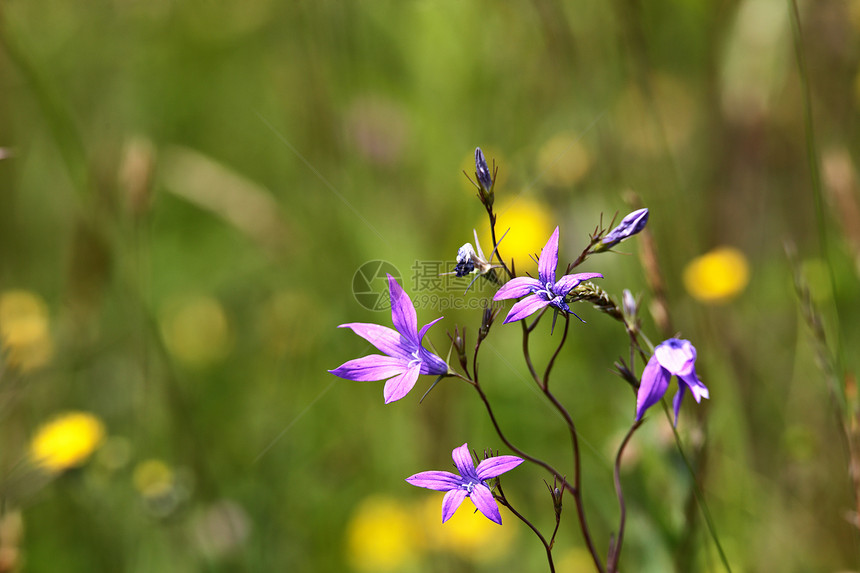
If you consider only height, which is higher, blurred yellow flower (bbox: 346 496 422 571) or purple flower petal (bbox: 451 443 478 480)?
purple flower petal (bbox: 451 443 478 480)

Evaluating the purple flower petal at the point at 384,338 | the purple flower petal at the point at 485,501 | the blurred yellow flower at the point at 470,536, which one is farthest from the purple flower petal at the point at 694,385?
the blurred yellow flower at the point at 470,536

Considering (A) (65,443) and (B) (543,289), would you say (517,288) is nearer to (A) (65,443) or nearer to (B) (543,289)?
(B) (543,289)

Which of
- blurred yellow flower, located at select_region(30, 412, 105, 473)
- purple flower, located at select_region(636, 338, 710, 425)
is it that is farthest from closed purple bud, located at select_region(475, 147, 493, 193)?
blurred yellow flower, located at select_region(30, 412, 105, 473)

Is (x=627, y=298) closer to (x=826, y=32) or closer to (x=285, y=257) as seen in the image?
(x=285, y=257)

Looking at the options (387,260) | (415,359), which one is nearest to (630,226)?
(415,359)

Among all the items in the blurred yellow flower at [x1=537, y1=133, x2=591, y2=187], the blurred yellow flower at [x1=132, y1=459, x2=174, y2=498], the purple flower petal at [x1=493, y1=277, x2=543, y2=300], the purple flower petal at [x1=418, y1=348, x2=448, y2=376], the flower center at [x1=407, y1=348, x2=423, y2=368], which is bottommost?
the blurred yellow flower at [x1=132, y1=459, x2=174, y2=498]

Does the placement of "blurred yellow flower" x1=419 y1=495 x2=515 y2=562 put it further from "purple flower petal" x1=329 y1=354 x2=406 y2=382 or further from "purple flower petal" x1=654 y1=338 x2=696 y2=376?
→ "purple flower petal" x1=654 y1=338 x2=696 y2=376

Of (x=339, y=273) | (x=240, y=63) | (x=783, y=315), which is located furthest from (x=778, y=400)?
(x=240, y=63)
